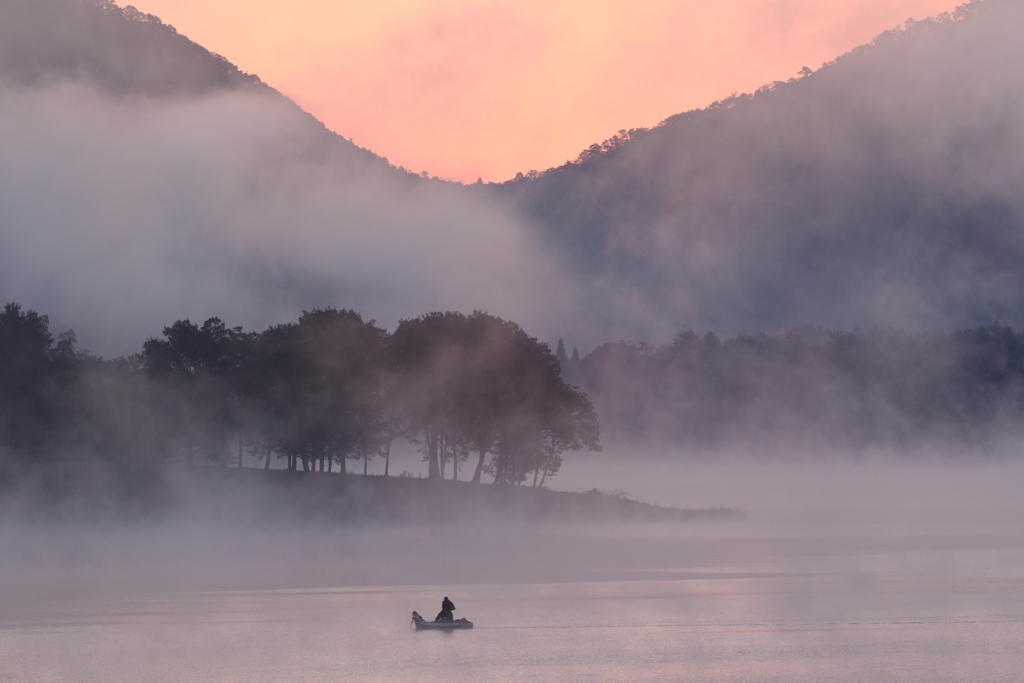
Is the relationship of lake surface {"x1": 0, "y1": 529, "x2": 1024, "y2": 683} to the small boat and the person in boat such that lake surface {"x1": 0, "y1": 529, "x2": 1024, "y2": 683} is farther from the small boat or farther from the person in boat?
the person in boat

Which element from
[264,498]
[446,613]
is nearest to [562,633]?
[446,613]

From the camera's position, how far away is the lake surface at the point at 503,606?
157ft

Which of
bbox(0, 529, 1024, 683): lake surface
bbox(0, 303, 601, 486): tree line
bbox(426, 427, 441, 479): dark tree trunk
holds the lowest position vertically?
bbox(0, 529, 1024, 683): lake surface

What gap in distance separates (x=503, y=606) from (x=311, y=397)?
6411 centimetres

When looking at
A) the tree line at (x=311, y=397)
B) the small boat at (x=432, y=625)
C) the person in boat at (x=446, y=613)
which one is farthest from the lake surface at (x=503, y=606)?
the tree line at (x=311, y=397)

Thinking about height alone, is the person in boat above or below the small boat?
above

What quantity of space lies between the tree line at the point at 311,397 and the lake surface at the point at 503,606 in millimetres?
16062

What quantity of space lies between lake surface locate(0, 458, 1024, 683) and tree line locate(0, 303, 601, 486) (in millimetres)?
16062

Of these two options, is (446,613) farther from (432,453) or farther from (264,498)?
(432,453)

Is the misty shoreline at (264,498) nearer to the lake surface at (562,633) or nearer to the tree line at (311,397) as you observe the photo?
the tree line at (311,397)

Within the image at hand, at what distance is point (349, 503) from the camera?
121 metres

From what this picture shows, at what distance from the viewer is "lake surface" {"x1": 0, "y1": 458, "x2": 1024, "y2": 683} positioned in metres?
47.8

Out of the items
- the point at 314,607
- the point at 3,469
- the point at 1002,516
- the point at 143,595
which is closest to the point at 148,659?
the point at 314,607

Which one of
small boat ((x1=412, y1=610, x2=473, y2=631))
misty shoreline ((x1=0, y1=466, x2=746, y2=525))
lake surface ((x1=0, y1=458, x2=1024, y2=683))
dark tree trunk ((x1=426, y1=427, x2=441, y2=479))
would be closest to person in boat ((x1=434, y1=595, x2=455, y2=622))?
small boat ((x1=412, y1=610, x2=473, y2=631))
